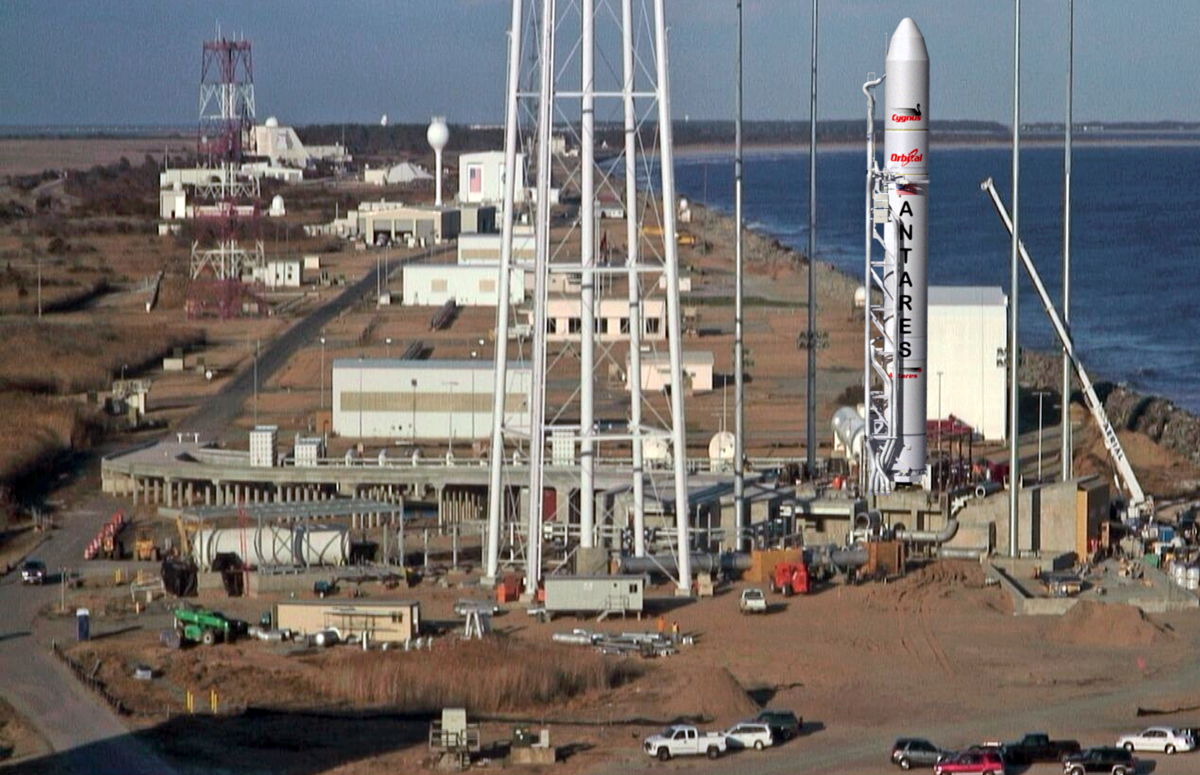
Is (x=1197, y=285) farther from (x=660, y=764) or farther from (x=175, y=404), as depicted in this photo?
(x=660, y=764)

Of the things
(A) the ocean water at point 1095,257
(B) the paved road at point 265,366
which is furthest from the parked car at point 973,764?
(A) the ocean water at point 1095,257

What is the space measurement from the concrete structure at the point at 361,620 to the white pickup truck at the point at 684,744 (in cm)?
631

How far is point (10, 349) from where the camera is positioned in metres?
66.9

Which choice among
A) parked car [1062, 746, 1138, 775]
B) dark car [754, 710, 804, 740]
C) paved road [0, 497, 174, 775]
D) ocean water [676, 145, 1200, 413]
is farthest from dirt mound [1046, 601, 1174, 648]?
ocean water [676, 145, 1200, 413]

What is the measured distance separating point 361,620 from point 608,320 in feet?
124

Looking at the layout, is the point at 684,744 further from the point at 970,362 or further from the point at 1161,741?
the point at 970,362

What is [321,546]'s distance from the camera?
3562cm

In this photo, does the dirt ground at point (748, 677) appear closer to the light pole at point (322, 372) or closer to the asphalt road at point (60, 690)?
the asphalt road at point (60, 690)

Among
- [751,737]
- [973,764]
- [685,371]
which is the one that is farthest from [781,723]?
[685,371]

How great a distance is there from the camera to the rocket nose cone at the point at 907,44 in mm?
36375

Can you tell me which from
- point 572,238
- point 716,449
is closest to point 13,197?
point 572,238

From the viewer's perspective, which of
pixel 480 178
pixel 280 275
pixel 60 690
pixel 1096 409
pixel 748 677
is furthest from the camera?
pixel 480 178

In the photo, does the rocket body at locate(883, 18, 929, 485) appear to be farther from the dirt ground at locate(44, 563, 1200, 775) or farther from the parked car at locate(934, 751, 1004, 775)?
the parked car at locate(934, 751, 1004, 775)

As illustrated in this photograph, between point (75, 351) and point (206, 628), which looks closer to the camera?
point (206, 628)
